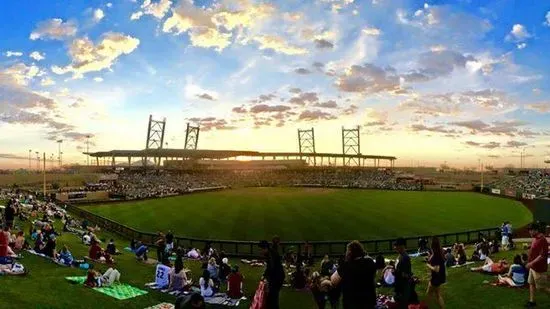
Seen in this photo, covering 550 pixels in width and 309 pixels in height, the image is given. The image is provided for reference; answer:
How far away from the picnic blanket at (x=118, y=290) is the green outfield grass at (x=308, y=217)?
19.3 meters

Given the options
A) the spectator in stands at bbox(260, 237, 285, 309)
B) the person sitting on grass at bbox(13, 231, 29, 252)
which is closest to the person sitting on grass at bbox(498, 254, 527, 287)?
the spectator in stands at bbox(260, 237, 285, 309)

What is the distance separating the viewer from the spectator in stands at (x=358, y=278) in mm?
7273

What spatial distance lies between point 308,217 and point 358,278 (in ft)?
121

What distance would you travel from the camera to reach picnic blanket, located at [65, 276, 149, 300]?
44.8ft

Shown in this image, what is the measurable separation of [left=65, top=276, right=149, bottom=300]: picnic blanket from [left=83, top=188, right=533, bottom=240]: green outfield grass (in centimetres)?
1932

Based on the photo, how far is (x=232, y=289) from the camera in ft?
48.1

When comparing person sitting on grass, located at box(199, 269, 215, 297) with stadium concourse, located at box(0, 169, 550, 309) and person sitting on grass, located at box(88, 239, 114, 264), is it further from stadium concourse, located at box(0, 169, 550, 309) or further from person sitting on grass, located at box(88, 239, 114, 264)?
person sitting on grass, located at box(88, 239, 114, 264)

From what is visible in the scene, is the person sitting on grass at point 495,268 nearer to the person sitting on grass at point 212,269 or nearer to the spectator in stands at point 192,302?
the person sitting on grass at point 212,269

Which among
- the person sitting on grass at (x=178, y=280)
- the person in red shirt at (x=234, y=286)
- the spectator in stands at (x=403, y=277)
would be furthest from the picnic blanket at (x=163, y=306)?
the spectator in stands at (x=403, y=277)

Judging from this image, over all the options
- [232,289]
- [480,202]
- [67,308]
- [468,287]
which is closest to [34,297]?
[67,308]

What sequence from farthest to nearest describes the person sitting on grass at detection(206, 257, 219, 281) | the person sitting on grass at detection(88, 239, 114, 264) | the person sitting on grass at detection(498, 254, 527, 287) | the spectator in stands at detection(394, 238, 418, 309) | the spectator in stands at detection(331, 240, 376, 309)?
the person sitting on grass at detection(88, 239, 114, 264), the person sitting on grass at detection(206, 257, 219, 281), the person sitting on grass at detection(498, 254, 527, 287), the spectator in stands at detection(394, 238, 418, 309), the spectator in stands at detection(331, 240, 376, 309)

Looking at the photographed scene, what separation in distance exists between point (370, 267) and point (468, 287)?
9.38 meters

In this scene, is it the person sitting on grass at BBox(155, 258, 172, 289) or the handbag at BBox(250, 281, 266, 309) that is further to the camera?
the person sitting on grass at BBox(155, 258, 172, 289)

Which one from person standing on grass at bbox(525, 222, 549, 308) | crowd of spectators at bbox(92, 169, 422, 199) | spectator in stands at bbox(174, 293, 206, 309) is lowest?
crowd of spectators at bbox(92, 169, 422, 199)
